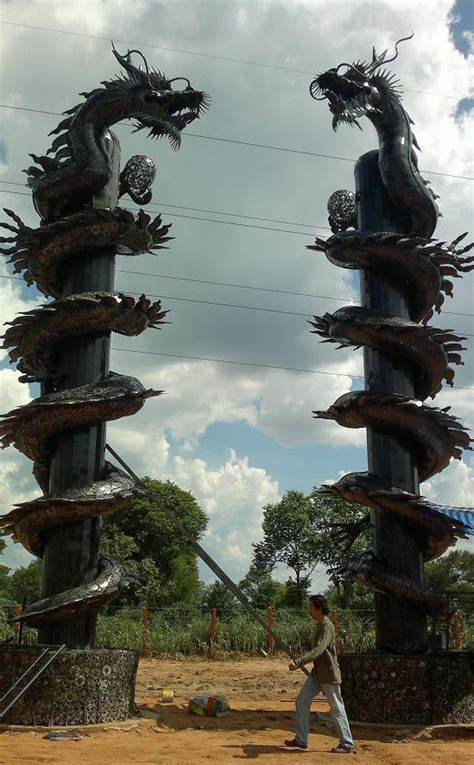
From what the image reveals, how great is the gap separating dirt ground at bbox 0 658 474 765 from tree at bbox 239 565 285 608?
1050 inches

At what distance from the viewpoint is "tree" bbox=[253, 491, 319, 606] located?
3694 centimetres

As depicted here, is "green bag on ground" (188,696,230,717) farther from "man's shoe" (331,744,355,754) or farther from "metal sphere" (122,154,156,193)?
"metal sphere" (122,154,156,193)

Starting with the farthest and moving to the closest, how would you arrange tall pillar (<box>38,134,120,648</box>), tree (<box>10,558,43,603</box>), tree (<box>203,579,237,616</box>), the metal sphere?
tree (<box>10,558,43,603</box>) → tree (<box>203,579,237,616</box>) → the metal sphere → tall pillar (<box>38,134,120,648</box>)

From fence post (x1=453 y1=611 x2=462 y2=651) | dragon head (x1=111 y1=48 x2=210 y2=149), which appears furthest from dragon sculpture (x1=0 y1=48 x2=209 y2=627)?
fence post (x1=453 y1=611 x2=462 y2=651)

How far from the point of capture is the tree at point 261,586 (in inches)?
1453

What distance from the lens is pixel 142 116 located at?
34.2 ft

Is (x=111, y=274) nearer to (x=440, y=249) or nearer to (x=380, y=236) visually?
(x=380, y=236)

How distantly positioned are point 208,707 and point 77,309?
5.13 meters

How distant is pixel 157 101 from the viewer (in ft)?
34.4

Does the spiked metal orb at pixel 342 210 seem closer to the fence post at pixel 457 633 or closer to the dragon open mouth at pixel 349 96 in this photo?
the dragon open mouth at pixel 349 96

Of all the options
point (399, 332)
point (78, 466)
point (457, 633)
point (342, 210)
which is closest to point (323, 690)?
point (78, 466)

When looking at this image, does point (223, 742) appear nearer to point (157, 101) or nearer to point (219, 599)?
point (157, 101)

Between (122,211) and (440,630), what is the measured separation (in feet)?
22.2

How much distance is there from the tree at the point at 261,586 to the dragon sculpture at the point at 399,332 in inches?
1092
